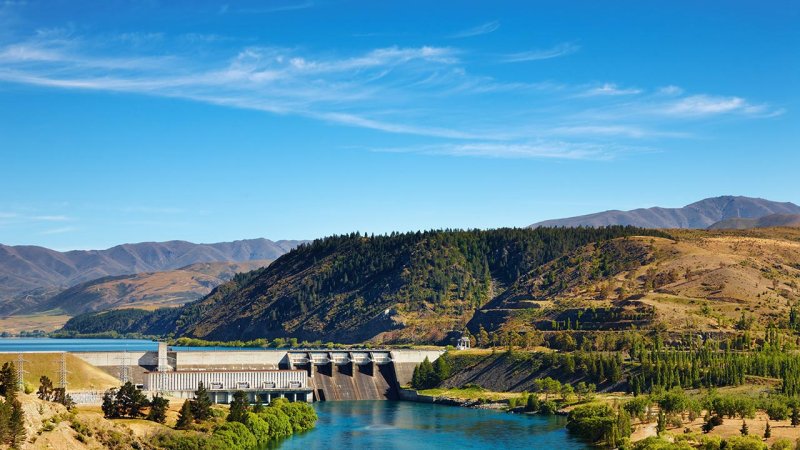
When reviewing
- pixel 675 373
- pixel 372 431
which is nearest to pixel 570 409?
pixel 675 373

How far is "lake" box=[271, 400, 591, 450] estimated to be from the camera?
132 meters

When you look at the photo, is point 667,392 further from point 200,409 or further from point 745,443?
point 200,409

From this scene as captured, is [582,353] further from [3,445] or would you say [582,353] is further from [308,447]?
Answer: [3,445]

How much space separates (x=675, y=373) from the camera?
A: 17025 centimetres

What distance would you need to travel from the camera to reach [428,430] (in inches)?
5822

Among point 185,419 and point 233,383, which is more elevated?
point 185,419

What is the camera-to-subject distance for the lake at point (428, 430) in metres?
132

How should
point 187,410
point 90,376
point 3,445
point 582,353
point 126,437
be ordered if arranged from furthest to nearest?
point 582,353
point 90,376
point 187,410
point 126,437
point 3,445

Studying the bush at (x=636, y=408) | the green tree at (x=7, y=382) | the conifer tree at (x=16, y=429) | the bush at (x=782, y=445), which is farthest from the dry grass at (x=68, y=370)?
the bush at (x=782, y=445)

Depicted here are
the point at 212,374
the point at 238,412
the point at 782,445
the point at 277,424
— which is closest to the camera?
the point at 782,445

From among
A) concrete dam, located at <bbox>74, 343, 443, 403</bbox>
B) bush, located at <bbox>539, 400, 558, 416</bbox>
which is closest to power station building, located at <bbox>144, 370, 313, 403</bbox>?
concrete dam, located at <bbox>74, 343, 443, 403</bbox>

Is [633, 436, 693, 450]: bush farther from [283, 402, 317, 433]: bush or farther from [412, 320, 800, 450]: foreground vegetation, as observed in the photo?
[283, 402, 317, 433]: bush

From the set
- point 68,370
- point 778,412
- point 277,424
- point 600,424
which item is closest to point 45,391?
point 277,424

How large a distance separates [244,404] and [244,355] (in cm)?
5642
